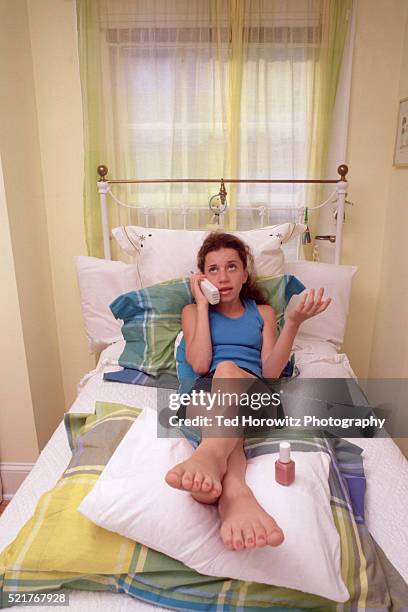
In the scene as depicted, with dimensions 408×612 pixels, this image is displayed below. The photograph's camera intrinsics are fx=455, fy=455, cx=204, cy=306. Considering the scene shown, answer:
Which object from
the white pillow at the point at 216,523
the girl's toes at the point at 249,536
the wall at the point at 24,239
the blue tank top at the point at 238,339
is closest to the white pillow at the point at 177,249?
the blue tank top at the point at 238,339

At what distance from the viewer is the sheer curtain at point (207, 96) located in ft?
6.35

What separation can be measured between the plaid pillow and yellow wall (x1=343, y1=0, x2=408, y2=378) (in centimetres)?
77

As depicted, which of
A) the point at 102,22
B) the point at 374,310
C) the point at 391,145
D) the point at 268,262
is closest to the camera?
the point at 268,262

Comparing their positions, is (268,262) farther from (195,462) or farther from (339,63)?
(195,462)

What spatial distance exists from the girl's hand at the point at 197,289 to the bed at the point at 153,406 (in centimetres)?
35

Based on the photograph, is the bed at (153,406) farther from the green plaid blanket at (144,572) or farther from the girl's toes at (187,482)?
the girl's toes at (187,482)

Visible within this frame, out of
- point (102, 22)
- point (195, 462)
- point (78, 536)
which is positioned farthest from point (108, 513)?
point (102, 22)

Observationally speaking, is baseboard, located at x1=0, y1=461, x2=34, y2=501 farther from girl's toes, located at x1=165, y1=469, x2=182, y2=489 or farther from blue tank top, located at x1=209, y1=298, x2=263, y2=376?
girl's toes, located at x1=165, y1=469, x2=182, y2=489

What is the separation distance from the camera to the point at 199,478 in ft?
2.76

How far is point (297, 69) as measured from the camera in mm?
1973

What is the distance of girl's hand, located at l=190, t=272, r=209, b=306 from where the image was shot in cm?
154

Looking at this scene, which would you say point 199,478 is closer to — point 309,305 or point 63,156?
point 309,305

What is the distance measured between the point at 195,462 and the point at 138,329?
83cm

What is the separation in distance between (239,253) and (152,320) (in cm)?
40
